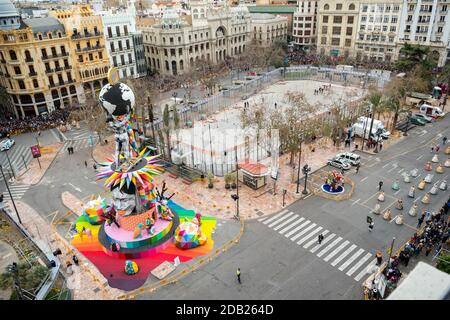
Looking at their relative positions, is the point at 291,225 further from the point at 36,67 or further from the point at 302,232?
the point at 36,67

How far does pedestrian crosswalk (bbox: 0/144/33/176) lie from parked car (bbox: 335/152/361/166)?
176ft

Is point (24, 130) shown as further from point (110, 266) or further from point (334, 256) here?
point (334, 256)

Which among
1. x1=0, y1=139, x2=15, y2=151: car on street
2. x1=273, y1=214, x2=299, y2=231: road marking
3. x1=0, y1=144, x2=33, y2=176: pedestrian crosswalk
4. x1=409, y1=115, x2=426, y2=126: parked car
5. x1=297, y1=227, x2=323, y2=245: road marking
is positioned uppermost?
x1=0, y1=139, x2=15, y2=151: car on street

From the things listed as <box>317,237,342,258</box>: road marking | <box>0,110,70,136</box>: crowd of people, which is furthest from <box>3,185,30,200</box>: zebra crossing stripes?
<box>317,237,342,258</box>: road marking

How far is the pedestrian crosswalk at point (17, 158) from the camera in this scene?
61719 millimetres

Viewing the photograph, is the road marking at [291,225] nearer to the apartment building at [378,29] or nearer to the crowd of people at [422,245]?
the crowd of people at [422,245]

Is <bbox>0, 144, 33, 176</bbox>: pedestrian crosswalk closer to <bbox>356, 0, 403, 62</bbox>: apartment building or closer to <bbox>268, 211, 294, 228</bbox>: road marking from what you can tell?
<bbox>268, 211, 294, 228</bbox>: road marking

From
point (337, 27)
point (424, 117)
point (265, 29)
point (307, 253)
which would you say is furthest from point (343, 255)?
point (265, 29)

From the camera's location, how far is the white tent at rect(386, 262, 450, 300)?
1005 cm

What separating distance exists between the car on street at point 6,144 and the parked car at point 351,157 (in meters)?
60.5

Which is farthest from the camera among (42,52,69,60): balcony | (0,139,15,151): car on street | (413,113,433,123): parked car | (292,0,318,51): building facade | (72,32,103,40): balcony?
(292,0,318,51): building facade

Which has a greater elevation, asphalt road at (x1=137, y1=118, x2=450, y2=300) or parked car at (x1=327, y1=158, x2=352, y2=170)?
parked car at (x1=327, y1=158, x2=352, y2=170)

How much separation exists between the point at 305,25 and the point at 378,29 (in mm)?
31115

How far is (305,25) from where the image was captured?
5463 inches
